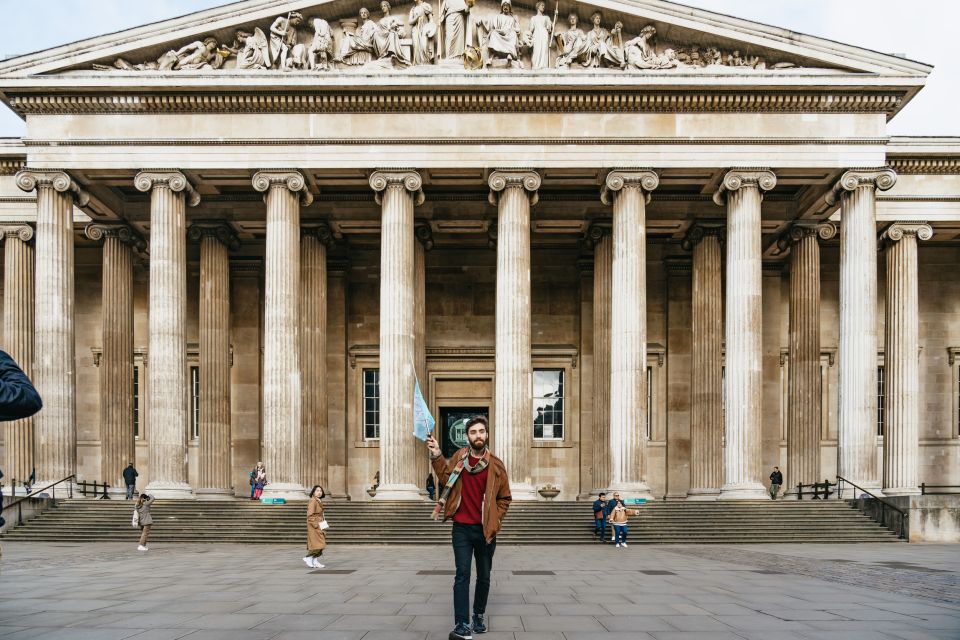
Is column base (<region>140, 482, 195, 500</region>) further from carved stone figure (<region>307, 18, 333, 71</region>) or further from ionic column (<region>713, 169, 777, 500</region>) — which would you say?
ionic column (<region>713, 169, 777, 500</region>)

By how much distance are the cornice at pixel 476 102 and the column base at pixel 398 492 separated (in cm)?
1260

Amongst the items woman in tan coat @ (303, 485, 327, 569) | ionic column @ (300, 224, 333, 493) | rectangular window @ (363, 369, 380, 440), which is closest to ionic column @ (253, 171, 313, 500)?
ionic column @ (300, 224, 333, 493)

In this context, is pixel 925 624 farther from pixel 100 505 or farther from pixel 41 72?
pixel 41 72

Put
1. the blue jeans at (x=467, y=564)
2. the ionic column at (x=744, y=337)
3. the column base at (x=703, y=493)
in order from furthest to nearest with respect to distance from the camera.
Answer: the column base at (x=703, y=493) → the ionic column at (x=744, y=337) → the blue jeans at (x=467, y=564)

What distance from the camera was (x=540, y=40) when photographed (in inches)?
1217

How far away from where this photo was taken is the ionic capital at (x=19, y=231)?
3616 centimetres

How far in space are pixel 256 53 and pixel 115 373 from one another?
523 inches

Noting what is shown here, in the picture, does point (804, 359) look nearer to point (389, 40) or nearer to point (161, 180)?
point (389, 40)

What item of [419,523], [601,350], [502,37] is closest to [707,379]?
[601,350]

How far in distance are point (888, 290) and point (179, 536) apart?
27.5 meters

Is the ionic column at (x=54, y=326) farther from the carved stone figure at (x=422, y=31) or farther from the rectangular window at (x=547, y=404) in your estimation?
the rectangular window at (x=547, y=404)

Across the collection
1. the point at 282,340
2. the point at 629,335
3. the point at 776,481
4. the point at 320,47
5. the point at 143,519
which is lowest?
the point at 776,481

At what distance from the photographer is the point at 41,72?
99.9 ft

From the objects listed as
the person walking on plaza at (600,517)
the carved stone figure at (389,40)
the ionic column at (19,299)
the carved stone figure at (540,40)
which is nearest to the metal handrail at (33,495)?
the ionic column at (19,299)
